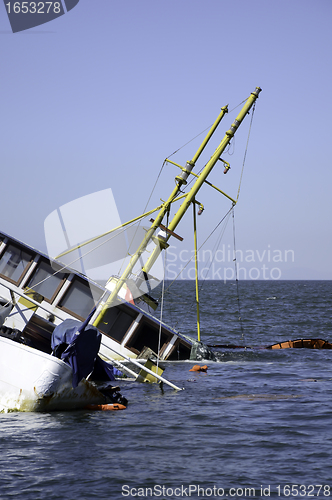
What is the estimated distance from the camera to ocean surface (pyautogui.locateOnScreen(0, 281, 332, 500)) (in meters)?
9.83

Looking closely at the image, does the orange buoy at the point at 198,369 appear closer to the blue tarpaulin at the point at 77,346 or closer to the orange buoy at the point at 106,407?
the orange buoy at the point at 106,407

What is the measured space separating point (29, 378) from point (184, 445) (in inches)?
192

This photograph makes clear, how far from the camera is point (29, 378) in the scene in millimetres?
14234

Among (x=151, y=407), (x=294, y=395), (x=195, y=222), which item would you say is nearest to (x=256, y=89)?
(x=195, y=222)

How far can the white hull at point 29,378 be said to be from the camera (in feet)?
46.6

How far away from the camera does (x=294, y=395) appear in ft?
56.8

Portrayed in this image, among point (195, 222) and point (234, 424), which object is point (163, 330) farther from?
point (234, 424)

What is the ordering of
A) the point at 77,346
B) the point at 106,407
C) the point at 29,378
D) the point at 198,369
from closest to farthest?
the point at 29,378
the point at 77,346
the point at 106,407
the point at 198,369

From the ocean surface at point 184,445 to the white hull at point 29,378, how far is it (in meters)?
0.44

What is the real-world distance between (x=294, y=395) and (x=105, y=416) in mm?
6709

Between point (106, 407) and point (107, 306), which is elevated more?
point (107, 306)

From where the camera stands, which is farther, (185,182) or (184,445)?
(185,182)

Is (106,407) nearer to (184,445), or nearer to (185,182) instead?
(184,445)

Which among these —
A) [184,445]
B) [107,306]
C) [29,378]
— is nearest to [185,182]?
[107,306]
